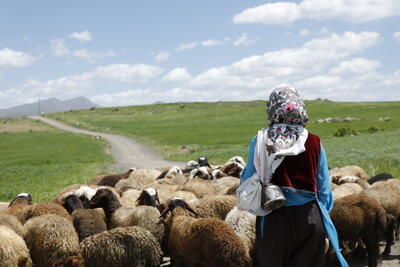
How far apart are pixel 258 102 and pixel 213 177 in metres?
121

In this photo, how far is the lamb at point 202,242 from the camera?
22.5ft

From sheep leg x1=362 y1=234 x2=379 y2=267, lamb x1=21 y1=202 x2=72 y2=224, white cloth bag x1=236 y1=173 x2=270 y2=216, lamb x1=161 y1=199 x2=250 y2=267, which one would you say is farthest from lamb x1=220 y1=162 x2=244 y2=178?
white cloth bag x1=236 y1=173 x2=270 y2=216

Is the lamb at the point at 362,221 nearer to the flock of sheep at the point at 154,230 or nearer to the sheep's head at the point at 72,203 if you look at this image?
Result: the flock of sheep at the point at 154,230

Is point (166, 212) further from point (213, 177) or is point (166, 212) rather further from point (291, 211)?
point (213, 177)

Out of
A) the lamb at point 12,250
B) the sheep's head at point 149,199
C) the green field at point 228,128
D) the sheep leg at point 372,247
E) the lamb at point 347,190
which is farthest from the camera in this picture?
the green field at point 228,128

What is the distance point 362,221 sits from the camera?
812 centimetres

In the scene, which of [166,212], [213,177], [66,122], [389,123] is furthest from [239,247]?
[66,122]

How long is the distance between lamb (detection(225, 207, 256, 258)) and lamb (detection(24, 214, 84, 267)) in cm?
243

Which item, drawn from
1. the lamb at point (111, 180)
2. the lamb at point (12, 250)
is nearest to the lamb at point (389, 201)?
the lamb at point (12, 250)

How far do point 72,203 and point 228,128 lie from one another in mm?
66388

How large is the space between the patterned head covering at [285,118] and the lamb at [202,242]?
10.0 feet

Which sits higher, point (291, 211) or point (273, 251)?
point (291, 211)

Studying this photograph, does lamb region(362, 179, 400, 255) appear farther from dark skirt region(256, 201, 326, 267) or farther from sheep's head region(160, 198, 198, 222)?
dark skirt region(256, 201, 326, 267)

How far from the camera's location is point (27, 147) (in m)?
60.4
